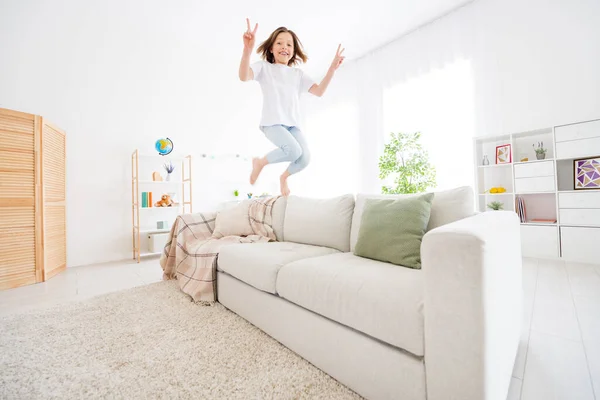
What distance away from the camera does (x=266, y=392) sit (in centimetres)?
106

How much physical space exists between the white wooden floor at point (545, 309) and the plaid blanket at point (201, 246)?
47cm

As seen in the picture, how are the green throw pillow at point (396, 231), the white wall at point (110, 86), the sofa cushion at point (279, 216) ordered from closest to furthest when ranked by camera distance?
the green throw pillow at point (396, 231) → the sofa cushion at point (279, 216) → the white wall at point (110, 86)

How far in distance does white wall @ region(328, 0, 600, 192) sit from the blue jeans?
108 inches

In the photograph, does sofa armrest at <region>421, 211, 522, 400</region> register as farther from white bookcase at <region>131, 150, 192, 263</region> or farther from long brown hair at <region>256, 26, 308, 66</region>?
white bookcase at <region>131, 150, 192, 263</region>

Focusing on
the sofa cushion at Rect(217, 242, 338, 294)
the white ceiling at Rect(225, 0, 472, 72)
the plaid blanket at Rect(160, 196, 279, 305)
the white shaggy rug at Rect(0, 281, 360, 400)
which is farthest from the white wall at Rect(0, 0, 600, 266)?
the sofa cushion at Rect(217, 242, 338, 294)

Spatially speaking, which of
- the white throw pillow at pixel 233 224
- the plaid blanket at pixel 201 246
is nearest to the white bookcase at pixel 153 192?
the plaid blanket at pixel 201 246

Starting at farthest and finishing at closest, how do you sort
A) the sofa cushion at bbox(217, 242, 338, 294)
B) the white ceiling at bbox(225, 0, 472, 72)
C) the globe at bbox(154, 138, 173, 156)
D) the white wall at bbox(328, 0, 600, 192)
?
the globe at bbox(154, 138, 173, 156) → the white ceiling at bbox(225, 0, 472, 72) → the white wall at bbox(328, 0, 600, 192) → the sofa cushion at bbox(217, 242, 338, 294)

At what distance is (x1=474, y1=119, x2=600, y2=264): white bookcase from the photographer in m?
2.77

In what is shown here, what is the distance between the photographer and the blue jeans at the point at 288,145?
6.14ft

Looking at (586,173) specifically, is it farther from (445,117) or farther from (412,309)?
(412,309)

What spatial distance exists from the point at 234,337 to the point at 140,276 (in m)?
1.81

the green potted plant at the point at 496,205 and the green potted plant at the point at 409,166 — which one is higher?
the green potted plant at the point at 409,166

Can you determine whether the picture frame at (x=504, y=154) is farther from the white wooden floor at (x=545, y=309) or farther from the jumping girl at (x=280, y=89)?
the jumping girl at (x=280, y=89)

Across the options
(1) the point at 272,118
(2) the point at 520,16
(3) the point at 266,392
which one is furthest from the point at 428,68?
(3) the point at 266,392
